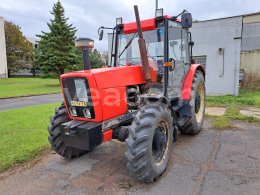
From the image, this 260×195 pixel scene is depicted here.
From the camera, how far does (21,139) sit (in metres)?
4.92

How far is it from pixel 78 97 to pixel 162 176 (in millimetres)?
1723

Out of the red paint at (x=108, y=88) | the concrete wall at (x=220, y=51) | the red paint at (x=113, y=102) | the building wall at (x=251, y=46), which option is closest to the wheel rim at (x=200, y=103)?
the red paint at (x=108, y=88)

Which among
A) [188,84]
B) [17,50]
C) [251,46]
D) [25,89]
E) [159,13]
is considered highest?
[17,50]

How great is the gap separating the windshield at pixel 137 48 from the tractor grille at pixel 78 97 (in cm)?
144

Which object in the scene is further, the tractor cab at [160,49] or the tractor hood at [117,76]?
the tractor cab at [160,49]

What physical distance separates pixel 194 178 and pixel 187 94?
1694mm

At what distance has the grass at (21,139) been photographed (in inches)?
160

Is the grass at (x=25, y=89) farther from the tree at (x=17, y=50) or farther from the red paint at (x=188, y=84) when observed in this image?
the tree at (x=17, y=50)

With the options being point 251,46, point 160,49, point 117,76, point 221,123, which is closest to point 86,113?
point 117,76

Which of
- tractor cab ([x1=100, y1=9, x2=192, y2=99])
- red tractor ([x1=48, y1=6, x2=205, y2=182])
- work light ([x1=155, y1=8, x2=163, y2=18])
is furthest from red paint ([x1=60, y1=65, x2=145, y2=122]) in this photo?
work light ([x1=155, y1=8, x2=163, y2=18])

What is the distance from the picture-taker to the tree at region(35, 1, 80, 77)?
2033 centimetres

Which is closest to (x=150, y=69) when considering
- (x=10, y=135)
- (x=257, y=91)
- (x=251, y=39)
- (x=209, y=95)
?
(x=10, y=135)

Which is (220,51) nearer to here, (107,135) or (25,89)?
(107,135)

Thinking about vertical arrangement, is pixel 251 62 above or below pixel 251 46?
below
